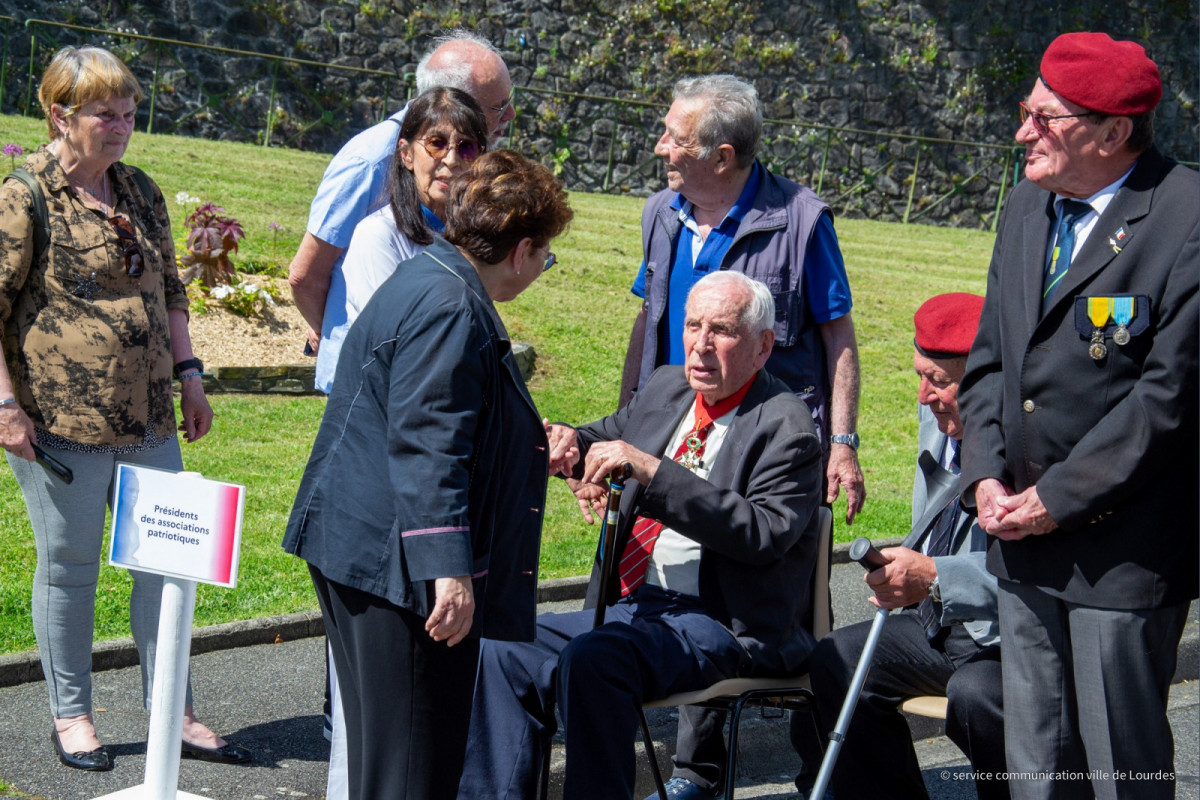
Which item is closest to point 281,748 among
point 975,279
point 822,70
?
point 975,279

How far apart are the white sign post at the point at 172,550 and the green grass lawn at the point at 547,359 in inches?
72.1

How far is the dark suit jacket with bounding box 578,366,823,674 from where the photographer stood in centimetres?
349

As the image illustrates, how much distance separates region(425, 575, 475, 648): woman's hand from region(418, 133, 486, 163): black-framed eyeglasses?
1.35m

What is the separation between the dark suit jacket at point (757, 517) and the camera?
3.49 metres

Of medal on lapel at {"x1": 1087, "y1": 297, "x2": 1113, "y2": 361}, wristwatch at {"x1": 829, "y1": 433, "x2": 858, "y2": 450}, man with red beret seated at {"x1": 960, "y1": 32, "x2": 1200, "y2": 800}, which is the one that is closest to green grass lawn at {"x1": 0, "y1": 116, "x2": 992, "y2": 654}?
wristwatch at {"x1": 829, "y1": 433, "x2": 858, "y2": 450}

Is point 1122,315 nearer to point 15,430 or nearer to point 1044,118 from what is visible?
point 1044,118

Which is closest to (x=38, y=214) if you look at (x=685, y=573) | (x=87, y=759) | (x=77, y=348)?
(x=77, y=348)

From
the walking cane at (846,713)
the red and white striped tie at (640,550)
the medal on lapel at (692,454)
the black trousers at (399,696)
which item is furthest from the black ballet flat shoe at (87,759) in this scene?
the walking cane at (846,713)

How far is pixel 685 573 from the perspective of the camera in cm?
377

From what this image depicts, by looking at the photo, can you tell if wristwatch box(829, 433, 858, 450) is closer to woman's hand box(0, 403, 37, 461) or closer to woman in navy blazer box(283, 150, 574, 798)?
woman in navy blazer box(283, 150, 574, 798)

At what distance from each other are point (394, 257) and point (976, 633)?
1880 millimetres

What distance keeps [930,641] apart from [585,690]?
101cm

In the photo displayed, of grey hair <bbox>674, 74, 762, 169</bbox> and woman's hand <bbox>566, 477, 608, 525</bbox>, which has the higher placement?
grey hair <bbox>674, 74, 762, 169</bbox>

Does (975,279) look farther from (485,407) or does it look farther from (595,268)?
(485,407)
